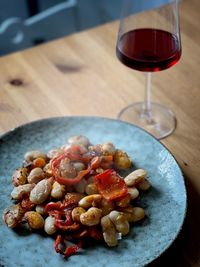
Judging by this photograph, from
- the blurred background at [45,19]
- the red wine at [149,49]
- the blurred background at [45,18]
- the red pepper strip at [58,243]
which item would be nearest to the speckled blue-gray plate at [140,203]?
the red pepper strip at [58,243]

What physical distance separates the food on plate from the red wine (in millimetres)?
164

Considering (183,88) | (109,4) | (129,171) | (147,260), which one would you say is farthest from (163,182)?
(109,4)

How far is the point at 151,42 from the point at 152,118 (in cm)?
17

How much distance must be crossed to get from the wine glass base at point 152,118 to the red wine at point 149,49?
13cm

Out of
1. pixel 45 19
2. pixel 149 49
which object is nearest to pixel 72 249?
pixel 149 49

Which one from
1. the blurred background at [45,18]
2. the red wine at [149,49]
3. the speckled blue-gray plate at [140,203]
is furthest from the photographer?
the blurred background at [45,18]

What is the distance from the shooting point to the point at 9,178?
0.75 m

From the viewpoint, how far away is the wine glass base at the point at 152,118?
2.93 ft

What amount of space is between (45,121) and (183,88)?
32 cm

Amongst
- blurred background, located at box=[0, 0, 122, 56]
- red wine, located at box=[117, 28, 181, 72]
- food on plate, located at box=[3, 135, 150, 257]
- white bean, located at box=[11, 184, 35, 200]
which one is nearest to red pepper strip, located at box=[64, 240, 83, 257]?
food on plate, located at box=[3, 135, 150, 257]

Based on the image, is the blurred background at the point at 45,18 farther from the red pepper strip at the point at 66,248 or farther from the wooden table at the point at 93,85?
the red pepper strip at the point at 66,248

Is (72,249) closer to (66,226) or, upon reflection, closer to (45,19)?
(66,226)

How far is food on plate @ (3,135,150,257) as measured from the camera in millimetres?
639

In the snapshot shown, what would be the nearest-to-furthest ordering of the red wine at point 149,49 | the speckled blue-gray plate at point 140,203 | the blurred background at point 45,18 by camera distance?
1. the speckled blue-gray plate at point 140,203
2. the red wine at point 149,49
3. the blurred background at point 45,18
